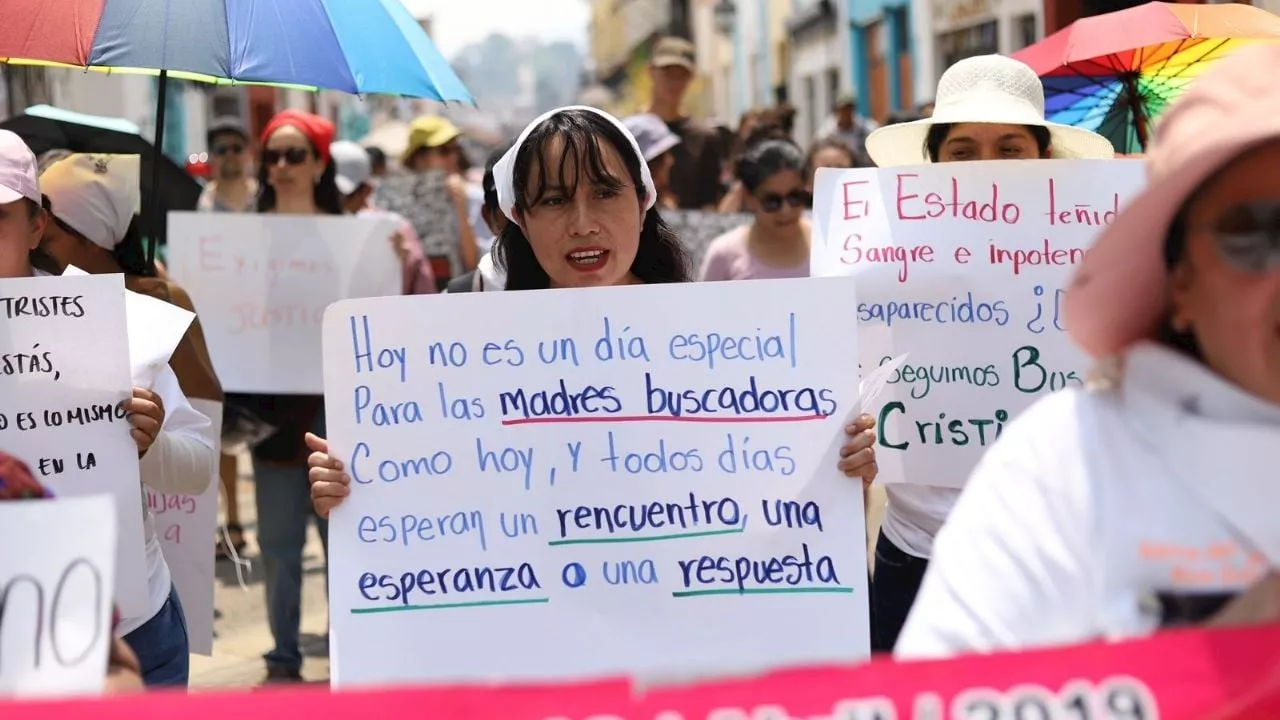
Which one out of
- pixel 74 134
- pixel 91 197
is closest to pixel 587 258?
pixel 91 197

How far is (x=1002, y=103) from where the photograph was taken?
3.77m

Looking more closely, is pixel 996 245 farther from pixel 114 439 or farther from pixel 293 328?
pixel 293 328

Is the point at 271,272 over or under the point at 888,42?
under

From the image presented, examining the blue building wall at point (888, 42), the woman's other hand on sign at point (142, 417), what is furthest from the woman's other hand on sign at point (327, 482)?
the blue building wall at point (888, 42)

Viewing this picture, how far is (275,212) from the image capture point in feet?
22.1

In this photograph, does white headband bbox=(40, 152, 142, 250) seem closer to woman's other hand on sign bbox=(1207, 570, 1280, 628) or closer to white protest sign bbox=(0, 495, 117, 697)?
white protest sign bbox=(0, 495, 117, 697)

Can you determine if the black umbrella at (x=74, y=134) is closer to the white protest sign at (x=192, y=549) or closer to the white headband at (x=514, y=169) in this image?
the white protest sign at (x=192, y=549)

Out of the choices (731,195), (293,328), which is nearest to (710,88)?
(731,195)

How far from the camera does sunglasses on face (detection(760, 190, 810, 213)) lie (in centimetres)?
623

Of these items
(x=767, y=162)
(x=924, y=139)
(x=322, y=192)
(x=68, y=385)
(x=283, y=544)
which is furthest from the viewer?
(x=322, y=192)

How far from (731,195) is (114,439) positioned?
5959 mm

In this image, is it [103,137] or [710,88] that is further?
[710,88]

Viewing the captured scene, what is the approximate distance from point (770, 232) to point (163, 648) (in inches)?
143

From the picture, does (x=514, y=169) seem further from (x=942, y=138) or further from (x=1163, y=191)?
(x=1163, y=191)
